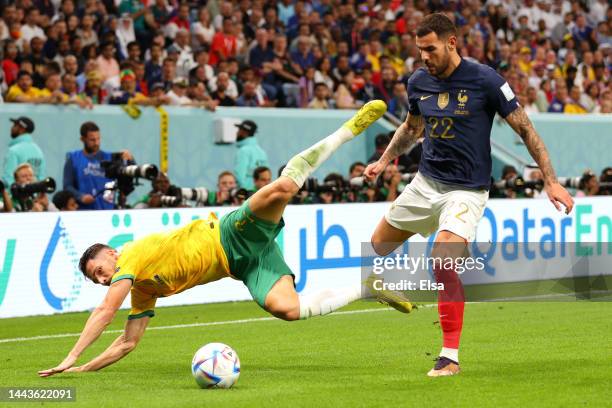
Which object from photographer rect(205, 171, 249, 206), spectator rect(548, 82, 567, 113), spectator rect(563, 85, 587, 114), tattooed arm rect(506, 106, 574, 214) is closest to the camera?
tattooed arm rect(506, 106, 574, 214)

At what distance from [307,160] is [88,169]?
280 inches

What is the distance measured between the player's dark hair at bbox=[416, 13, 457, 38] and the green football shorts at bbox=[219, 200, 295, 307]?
1.75m

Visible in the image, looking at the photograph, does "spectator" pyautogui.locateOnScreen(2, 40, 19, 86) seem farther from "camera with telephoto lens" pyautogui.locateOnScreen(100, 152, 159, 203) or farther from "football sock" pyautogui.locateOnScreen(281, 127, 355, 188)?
"football sock" pyautogui.locateOnScreen(281, 127, 355, 188)

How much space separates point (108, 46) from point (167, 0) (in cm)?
273

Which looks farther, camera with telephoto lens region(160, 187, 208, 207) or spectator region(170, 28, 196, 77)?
spectator region(170, 28, 196, 77)

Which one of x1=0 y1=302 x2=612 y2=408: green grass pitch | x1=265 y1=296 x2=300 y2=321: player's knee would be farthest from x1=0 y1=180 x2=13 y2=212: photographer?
x1=265 y1=296 x2=300 y2=321: player's knee

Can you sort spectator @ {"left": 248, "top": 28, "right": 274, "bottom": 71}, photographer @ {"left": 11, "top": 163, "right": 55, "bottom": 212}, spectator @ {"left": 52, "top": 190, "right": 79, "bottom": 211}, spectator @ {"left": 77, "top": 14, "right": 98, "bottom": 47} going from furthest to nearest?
spectator @ {"left": 248, "top": 28, "right": 274, "bottom": 71} < spectator @ {"left": 77, "top": 14, "right": 98, "bottom": 47} < spectator @ {"left": 52, "top": 190, "right": 79, "bottom": 211} < photographer @ {"left": 11, "top": 163, "right": 55, "bottom": 212}

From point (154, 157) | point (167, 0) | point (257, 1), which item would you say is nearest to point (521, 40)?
point (257, 1)

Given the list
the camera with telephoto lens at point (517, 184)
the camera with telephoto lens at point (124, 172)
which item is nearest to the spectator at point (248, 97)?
the camera with telephoto lens at point (517, 184)

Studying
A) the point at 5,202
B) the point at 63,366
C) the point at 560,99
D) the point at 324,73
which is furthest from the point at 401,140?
the point at 560,99

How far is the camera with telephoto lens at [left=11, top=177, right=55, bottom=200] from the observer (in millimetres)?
13961

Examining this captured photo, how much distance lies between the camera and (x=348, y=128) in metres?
9.41

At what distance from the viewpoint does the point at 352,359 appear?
31.3ft

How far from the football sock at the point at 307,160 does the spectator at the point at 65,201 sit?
642cm
